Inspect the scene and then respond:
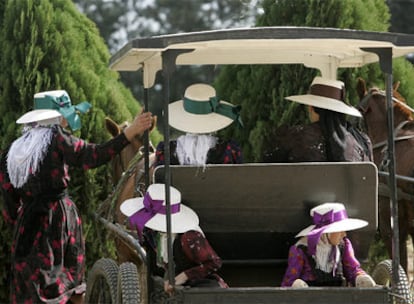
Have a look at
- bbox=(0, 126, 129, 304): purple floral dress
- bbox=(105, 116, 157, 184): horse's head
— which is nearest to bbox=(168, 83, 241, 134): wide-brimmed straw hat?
bbox=(0, 126, 129, 304): purple floral dress

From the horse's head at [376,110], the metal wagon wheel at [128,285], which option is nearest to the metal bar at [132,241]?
the metal wagon wheel at [128,285]

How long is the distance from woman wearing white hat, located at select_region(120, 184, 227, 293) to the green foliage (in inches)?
109

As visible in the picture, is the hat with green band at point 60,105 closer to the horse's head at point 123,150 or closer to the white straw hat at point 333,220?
the horse's head at point 123,150

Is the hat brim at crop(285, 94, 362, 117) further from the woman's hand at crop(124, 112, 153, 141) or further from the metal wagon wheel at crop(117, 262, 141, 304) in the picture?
the metal wagon wheel at crop(117, 262, 141, 304)

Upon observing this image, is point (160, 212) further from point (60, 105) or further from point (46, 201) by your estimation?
point (60, 105)

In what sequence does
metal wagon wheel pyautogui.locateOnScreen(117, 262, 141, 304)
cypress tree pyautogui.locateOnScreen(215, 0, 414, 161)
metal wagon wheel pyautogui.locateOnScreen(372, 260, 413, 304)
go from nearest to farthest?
metal wagon wheel pyautogui.locateOnScreen(372, 260, 413, 304)
metal wagon wheel pyautogui.locateOnScreen(117, 262, 141, 304)
cypress tree pyautogui.locateOnScreen(215, 0, 414, 161)

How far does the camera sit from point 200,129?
7156 millimetres

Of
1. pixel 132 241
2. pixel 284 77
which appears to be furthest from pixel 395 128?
pixel 132 241

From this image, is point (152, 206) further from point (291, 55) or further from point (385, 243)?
point (385, 243)

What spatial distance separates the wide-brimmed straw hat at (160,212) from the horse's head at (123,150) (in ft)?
9.31

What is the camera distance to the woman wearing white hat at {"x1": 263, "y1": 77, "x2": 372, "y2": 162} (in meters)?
7.11

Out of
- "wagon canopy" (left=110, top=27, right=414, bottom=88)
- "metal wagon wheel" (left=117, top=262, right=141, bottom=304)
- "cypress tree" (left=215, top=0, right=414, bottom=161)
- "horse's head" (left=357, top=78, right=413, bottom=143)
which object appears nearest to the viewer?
"wagon canopy" (left=110, top=27, right=414, bottom=88)

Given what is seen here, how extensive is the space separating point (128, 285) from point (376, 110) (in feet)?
13.2

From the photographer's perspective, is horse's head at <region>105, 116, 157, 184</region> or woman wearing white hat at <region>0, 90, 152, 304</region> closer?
woman wearing white hat at <region>0, 90, 152, 304</region>
